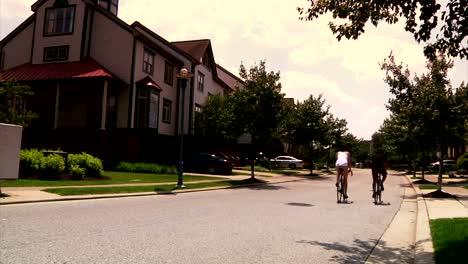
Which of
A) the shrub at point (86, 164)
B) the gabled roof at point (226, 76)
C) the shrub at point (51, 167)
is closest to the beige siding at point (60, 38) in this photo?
the shrub at point (86, 164)

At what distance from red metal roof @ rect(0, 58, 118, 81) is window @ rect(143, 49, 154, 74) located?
9.91 feet

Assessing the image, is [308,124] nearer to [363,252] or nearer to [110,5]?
[110,5]

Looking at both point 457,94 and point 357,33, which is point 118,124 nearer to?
point 457,94

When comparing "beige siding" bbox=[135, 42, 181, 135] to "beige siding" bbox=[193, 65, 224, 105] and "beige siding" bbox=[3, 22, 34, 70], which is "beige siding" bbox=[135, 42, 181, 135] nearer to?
"beige siding" bbox=[193, 65, 224, 105]

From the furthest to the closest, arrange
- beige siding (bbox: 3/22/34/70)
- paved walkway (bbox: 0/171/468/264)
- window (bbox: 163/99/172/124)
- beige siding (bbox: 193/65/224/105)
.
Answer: beige siding (bbox: 193/65/224/105), window (bbox: 163/99/172/124), beige siding (bbox: 3/22/34/70), paved walkway (bbox: 0/171/468/264)

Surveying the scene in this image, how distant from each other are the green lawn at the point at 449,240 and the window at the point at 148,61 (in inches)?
1092

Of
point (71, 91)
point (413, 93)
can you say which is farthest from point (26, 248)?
point (71, 91)

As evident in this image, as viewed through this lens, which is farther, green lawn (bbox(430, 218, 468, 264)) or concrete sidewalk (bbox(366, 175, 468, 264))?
concrete sidewalk (bbox(366, 175, 468, 264))

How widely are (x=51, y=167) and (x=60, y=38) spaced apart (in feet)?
61.8

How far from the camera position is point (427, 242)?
8109 mm

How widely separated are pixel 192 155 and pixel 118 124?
6.12 meters

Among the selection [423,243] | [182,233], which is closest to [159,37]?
[182,233]

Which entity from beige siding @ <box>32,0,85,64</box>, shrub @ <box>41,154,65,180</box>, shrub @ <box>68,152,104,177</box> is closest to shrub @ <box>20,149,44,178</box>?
shrub @ <box>41,154,65,180</box>

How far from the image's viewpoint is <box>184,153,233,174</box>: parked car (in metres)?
32.5
